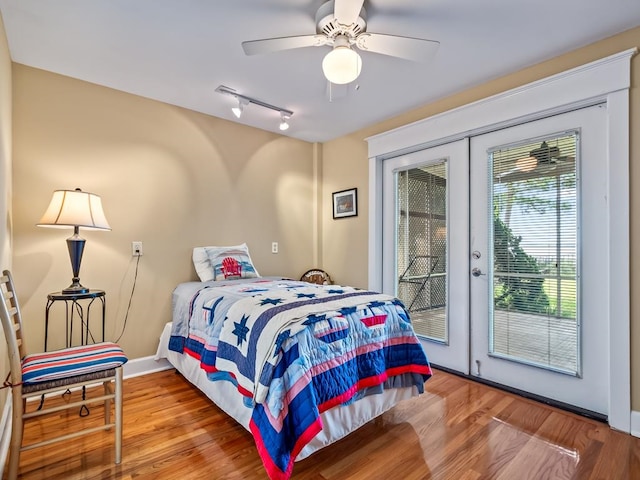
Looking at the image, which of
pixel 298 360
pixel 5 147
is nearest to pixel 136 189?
pixel 5 147

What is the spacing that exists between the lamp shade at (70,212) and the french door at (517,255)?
2.55 meters

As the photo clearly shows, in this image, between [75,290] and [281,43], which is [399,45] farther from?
[75,290]

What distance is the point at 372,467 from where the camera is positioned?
1640 mm

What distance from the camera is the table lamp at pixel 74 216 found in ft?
7.00

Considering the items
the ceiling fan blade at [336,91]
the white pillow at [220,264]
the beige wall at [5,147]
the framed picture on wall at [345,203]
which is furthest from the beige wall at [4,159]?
the framed picture on wall at [345,203]

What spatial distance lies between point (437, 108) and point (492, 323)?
1831mm

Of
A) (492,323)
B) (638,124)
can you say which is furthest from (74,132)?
(638,124)

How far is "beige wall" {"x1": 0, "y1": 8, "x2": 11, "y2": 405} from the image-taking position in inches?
73.1

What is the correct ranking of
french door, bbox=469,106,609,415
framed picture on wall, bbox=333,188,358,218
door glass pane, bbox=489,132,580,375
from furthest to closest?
framed picture on wall, bbox=333,188,358,218 → door glass pane, bbox=489,132,580,375 → french door, bbox=469,106,609,415

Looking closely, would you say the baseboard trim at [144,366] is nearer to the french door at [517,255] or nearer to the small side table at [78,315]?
the small side table at [78,315]

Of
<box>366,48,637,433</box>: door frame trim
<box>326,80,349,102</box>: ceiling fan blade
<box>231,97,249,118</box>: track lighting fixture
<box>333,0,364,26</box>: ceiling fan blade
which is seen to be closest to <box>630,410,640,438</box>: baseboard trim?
<box>366,48,637,433</box>: door frame trim

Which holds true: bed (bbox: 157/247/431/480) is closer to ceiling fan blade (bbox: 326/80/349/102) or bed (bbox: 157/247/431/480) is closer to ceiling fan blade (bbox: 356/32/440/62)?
ceiling fan blade (bbox: 356/32/440/62)

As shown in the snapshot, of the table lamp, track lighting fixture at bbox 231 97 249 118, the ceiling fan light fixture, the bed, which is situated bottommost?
the bed

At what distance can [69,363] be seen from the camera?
161 cm
